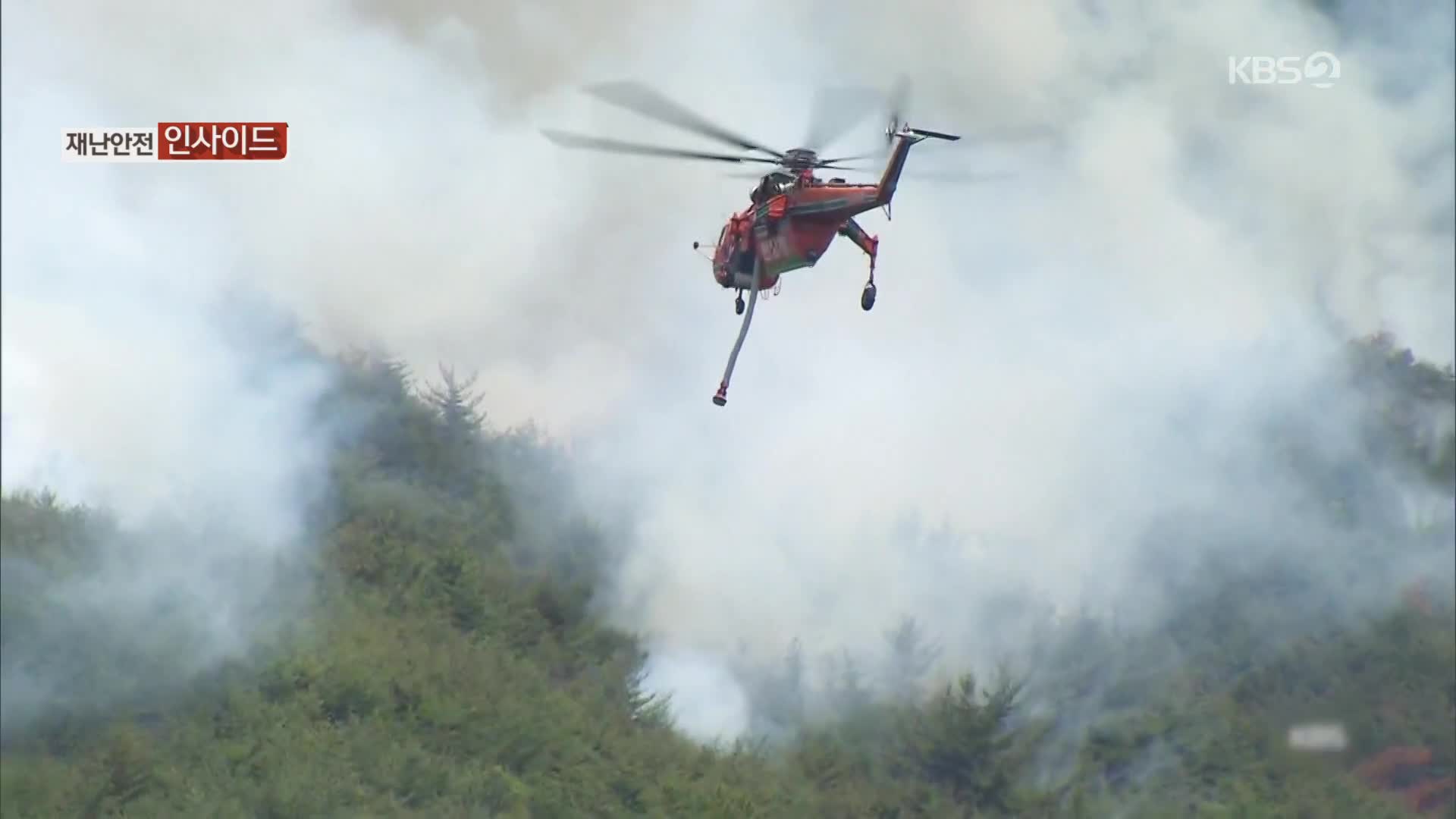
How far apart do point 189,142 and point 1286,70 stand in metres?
36.7

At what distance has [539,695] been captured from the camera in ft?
229

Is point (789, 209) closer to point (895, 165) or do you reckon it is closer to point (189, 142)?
point (895, 165)

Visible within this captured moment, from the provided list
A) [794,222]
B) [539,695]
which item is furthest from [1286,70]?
[794,222]

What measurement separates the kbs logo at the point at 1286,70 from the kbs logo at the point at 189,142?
31736 millimetres

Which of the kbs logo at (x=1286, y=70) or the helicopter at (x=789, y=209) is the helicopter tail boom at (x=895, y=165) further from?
the kbs logo at (x=1286, y=70)

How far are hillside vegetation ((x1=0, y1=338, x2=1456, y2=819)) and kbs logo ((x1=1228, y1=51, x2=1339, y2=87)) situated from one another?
43.5 ft

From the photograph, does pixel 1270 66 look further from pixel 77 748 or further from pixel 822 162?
pixel 822 162

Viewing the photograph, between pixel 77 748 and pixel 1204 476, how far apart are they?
40.0 meters

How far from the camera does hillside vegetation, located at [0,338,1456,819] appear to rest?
202ft

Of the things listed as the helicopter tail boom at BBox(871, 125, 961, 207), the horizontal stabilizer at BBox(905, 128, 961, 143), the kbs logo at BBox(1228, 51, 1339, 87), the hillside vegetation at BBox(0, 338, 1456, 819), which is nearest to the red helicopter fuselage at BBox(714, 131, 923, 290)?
the helicopter tail boom at BBox(871, 125, 961, 207)

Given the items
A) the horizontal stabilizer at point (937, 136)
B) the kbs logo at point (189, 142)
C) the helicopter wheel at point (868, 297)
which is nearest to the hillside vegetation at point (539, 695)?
the kbs logo at point (189, 142)

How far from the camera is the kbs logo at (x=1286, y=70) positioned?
79.4 meters

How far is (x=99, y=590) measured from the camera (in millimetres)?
68312

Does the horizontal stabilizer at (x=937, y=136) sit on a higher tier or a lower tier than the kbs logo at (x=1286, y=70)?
lower
